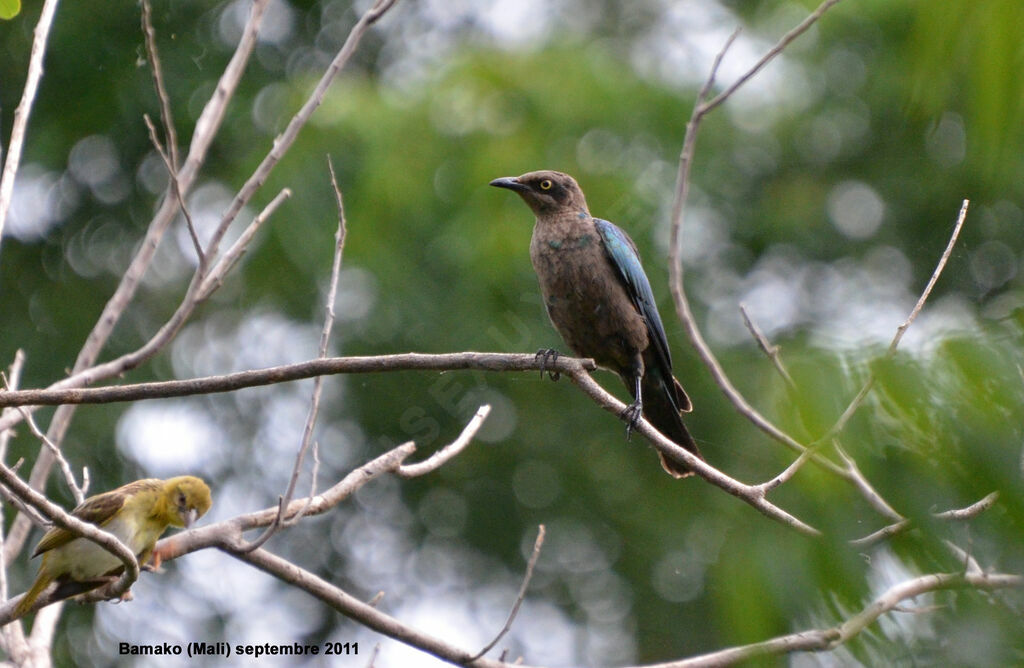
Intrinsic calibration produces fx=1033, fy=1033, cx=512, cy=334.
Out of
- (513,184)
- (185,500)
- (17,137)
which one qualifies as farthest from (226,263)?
(513,184)

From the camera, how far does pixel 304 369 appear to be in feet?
9.67

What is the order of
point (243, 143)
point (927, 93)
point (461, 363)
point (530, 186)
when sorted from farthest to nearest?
point (243, 143)
point (530, 186)
point (461, 363)
point (927, 93)

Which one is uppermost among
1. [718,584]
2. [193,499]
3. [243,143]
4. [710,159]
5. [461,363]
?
[718,584]

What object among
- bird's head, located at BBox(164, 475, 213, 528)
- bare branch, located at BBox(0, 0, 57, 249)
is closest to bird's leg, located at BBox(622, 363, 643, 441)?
bird's head, located at BBox(164, 475, 213, 528)

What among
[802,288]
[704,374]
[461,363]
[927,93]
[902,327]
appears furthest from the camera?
[802,288]

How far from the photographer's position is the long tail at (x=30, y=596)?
10.8 ft

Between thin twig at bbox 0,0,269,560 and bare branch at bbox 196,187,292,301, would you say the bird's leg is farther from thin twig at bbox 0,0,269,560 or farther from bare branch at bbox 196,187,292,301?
thin twig at bbox 0,0,269,560

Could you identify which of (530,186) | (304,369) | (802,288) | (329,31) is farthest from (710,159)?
(304,369)

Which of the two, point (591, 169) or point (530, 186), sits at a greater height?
point (530, 186)

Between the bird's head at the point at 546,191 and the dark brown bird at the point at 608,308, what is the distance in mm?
116

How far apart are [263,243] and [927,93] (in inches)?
369

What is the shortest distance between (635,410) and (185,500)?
6.34ft

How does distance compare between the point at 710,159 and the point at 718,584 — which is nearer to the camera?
the point at 718,584

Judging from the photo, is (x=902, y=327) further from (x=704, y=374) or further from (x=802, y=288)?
(x=802, y=288)
